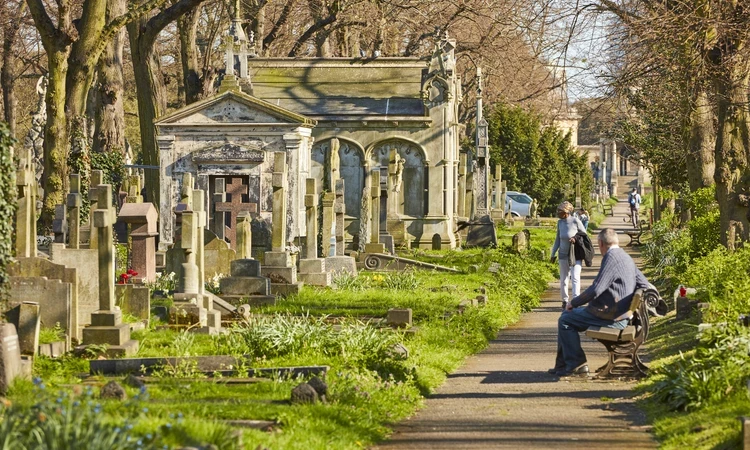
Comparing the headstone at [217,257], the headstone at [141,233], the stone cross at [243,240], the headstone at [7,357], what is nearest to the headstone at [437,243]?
the headstone at [217,257]

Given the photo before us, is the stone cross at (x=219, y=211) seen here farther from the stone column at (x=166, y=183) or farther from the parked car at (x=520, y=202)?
the parked car at (x=520, y=202)

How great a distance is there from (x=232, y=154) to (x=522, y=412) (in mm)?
16790

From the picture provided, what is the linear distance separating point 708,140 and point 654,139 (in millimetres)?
11707

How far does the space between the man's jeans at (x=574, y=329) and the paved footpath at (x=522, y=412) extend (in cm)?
20

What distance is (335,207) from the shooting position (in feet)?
77.5

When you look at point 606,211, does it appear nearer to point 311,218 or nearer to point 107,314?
point 311,218

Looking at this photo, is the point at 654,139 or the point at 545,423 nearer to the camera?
the point at 545,423

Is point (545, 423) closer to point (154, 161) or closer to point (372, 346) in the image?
point (372, 346)

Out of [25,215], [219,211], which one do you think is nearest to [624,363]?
[25,215]

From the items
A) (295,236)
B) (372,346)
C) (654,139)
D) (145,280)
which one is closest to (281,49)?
(654,139)

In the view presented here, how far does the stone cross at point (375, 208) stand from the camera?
26.2 metres

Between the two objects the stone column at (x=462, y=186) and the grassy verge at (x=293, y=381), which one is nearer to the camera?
the grassy verge at (x=293, y=381)

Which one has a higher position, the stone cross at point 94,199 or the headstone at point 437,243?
the stone cross at point 94,199

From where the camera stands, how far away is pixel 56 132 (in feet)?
72.1
